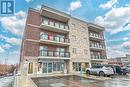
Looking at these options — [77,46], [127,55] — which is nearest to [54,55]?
[77,46]

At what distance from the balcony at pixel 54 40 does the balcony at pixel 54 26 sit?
1.74 meters

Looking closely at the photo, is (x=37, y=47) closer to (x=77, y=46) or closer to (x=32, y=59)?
(x=32, y=59)

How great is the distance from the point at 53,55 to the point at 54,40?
2.87 meters

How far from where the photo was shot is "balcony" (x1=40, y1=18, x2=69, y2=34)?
79.4 feet

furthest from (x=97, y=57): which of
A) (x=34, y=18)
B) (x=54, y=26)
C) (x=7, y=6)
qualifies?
(x=7, y=6)

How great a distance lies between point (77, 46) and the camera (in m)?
29.0

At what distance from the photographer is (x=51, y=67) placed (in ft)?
80.0

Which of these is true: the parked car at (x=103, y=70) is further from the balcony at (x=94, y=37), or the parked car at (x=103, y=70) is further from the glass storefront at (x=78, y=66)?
the balcony at (x=94, y=37)

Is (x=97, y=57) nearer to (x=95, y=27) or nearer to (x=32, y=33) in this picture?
(x=95, y=27)

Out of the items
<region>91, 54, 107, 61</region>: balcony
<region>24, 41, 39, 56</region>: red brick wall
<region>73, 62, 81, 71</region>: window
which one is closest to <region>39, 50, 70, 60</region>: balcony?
<region>24, 41, 39, 56</region>: red brick wall

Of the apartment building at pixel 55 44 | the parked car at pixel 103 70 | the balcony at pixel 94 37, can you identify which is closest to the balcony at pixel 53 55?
the apartment building at pixel 55 44

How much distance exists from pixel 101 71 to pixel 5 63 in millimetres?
67143

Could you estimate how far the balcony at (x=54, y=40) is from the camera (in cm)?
2359

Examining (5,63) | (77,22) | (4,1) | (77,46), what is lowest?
(5,63)
